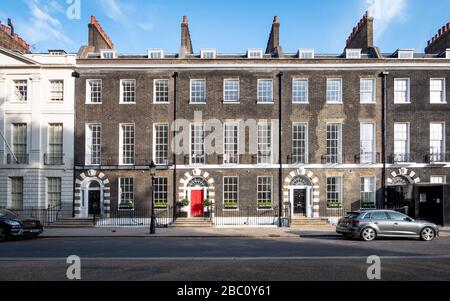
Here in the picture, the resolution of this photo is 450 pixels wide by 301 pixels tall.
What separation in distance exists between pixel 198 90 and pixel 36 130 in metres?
11.9

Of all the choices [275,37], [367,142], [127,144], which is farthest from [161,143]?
[367,142]

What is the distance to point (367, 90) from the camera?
24.4 m

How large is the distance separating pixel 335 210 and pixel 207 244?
1236 cm

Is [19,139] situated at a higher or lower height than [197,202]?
higher

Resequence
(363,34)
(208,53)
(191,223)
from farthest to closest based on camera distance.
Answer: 1. (363,34)
2. (208,53)
3. (191,223)

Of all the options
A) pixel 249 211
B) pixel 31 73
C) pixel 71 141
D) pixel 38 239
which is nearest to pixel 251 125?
pixel 249 211

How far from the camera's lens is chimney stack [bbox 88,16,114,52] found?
27250 millimetres

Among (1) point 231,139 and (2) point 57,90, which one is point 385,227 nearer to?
(1) point 231,139

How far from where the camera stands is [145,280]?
832 centimetres

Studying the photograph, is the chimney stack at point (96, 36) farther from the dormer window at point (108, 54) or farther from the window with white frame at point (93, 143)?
the window with white frame at point (93, 143)

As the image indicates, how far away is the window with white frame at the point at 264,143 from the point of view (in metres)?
24.2

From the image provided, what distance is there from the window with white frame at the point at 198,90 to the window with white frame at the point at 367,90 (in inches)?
445

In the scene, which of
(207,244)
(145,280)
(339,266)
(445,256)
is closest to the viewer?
(145,280)

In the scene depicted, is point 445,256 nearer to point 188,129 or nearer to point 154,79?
point 188,129
